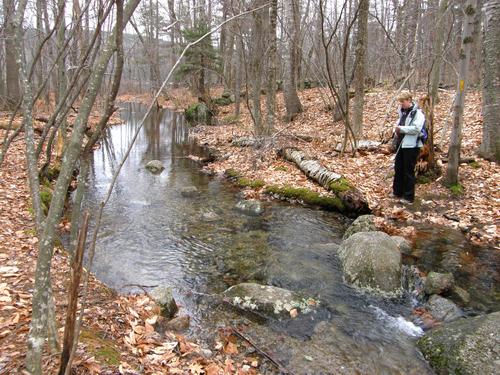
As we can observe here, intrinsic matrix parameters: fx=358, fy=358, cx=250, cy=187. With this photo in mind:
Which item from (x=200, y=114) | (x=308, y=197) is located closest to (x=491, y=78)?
(x=308, y=197)

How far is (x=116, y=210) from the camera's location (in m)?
8.46

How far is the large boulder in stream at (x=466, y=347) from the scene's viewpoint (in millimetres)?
3500

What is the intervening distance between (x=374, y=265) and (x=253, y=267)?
6.23ft

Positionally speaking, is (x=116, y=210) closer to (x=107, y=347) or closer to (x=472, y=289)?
(x=107, y=347)

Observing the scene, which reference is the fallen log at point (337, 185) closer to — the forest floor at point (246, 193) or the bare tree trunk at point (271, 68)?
the forest floor at point (246, 193)

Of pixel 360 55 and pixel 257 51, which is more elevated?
pixel 257 51

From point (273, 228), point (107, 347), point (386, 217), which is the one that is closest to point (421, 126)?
point (386, 217)

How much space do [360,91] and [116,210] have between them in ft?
26.6

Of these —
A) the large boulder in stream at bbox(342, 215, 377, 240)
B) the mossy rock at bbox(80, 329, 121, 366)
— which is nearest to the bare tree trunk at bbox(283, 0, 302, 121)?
the large boulder in stream at bbox(342, 215, 377, 240)

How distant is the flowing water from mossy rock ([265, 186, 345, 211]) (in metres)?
0.27

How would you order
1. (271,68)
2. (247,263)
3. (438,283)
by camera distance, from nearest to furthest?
1. (438,283)
2. (247,263)
3. (271,68)

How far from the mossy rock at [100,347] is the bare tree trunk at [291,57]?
1283cm

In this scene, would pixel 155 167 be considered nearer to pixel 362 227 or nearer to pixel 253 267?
pixel 253 267

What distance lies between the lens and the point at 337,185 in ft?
27.2
